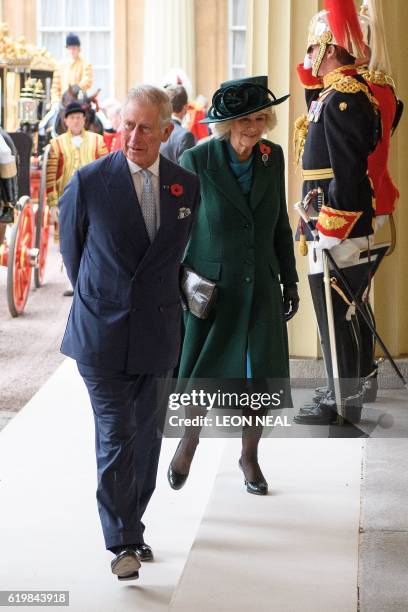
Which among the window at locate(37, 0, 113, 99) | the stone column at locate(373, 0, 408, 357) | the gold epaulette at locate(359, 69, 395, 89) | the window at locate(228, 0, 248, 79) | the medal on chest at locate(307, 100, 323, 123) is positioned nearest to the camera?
the medal on chest at locate(307, 100, 323, 123)

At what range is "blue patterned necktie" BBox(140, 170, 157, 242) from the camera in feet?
13.1

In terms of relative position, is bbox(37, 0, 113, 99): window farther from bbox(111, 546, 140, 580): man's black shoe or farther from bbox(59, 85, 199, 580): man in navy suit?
bbox(111, 546, 140, 580): man's black shoe

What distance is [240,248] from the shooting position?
475cm

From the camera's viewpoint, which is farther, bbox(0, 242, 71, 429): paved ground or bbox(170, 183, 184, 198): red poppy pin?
bbox(0, 242, 71, 429): paved ground

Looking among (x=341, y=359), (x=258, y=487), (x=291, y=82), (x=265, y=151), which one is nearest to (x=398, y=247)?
(x=291, y=82)

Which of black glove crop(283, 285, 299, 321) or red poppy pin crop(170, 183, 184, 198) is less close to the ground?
red poppy pin crop(170, 183, 184, 198)

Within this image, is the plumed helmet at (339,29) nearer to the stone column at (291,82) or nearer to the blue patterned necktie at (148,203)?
the stone column at (291,82)

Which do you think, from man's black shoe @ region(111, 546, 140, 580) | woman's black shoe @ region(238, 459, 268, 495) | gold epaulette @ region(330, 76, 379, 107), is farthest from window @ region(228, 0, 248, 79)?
man's black shoe @ region(111, 546, 140, 580)

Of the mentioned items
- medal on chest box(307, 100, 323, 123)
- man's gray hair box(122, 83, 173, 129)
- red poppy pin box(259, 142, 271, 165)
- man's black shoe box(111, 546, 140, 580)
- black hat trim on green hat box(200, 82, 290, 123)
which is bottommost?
man's black shoe box(111, 546, 140, 580)

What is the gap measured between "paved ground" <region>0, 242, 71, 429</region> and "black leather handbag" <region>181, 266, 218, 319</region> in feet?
6.56

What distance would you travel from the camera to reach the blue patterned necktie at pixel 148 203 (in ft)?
13.1

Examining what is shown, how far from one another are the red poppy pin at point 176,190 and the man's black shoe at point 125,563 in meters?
1.11

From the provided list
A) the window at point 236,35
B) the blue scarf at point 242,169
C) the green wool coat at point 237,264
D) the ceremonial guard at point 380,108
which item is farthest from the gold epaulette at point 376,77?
the window at point 236,35

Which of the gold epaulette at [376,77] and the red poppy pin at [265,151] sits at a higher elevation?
the gold epaulette at [376,77]
